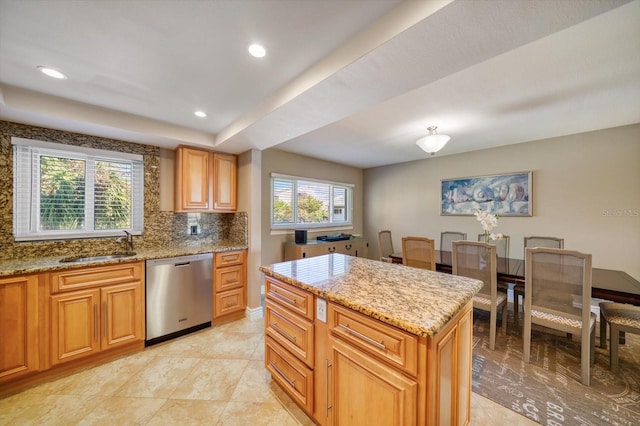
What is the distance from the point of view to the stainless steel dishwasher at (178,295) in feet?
7.80

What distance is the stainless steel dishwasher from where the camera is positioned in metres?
2.38

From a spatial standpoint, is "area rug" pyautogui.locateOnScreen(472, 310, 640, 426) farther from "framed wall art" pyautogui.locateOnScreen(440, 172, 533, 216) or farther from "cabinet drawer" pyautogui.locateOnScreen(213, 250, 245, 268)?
"cabinet drawer" pyautogui.locateOnScreen(213, 250, 245, 268)

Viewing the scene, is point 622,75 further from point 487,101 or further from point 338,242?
point 338,242

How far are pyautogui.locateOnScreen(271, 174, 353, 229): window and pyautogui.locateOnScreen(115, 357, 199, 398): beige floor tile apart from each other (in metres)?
2.24

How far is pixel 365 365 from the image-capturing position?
1105 mm

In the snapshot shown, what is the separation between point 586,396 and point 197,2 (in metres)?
3.57

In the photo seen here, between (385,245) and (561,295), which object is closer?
(561,295)

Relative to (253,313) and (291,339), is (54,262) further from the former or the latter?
(291,339)

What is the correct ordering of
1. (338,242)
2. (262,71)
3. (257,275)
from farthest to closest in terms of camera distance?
(338,242) → (257,275) → (262,71)

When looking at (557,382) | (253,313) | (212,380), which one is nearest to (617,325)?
(557,382)

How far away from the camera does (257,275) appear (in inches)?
122

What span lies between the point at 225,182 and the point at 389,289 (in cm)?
269

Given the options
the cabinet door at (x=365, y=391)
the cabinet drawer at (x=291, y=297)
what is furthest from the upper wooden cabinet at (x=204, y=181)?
the cabinet door at (x=365, y=391)

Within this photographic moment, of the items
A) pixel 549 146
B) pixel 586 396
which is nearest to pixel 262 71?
pixel 586 396
